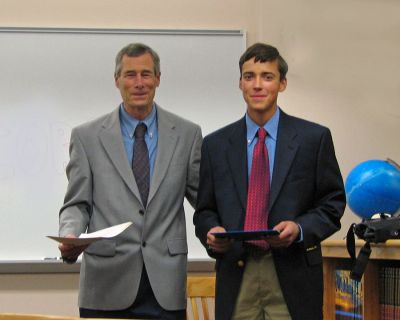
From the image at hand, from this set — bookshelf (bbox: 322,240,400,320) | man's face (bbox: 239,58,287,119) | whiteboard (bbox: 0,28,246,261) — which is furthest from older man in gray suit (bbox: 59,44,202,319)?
whiteboard (bbox: 0,28,246,261)

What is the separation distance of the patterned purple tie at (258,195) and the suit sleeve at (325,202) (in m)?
0.12

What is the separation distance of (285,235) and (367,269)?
1167mm

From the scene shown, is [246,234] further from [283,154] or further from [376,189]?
[376,189]

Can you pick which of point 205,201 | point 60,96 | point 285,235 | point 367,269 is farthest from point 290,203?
point 60,96

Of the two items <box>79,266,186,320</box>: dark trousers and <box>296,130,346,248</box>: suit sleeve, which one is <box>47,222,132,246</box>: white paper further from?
<box>296,130,346,248</box>: suit sleeve

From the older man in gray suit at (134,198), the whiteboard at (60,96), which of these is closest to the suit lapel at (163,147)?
the older man in gray suit at (134,198)

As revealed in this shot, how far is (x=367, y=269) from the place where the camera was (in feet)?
10.3

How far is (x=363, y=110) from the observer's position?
176 inches

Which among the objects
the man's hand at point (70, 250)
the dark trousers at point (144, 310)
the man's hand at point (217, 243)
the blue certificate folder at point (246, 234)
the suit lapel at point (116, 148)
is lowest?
the dark trousers at point (144, 310)

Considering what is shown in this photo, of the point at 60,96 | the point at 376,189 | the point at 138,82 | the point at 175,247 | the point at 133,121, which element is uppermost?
the point at 60,96

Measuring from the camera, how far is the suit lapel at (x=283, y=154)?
7.54ft

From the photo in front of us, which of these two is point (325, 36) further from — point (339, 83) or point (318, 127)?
point (318, 127)

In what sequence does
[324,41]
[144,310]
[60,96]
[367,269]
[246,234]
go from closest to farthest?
[246,234], [144,310], [367,269], [60,96], [324,41]

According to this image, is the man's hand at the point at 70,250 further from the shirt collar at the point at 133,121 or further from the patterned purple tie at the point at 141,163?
the shirt collar at the point at 133,121
